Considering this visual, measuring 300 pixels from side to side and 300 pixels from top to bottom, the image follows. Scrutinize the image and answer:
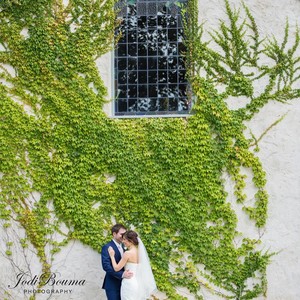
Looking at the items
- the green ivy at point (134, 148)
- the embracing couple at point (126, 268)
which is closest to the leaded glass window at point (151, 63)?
the green ivy at point (134, 148)

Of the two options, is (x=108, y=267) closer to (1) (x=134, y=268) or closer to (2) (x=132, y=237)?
(1) (x=134, y=268)

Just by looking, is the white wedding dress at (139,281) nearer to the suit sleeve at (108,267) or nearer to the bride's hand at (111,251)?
the suit sleeve at (108,267)

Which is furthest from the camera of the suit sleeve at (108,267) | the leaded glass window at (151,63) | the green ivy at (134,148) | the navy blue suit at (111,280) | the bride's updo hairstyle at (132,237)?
the leaded glass window at (151,63)

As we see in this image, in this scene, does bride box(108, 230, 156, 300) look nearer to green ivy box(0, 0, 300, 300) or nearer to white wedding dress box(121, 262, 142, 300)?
white wedding dress box(121, 262, 142, 300)

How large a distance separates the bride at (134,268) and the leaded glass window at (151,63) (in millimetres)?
2686

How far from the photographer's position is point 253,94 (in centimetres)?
1027

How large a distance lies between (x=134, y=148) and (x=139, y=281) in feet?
7.77

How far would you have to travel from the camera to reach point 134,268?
880 cm

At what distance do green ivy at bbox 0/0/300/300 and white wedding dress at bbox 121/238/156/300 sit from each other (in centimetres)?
103

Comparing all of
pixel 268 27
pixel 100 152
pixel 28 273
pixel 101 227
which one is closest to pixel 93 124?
pixel 100 152

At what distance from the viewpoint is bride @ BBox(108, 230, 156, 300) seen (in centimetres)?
872

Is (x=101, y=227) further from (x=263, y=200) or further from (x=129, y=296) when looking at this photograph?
(x=263, y=200)

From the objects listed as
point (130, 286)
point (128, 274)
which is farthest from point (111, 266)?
point (130, 286)

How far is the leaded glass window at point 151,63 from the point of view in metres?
10.6
